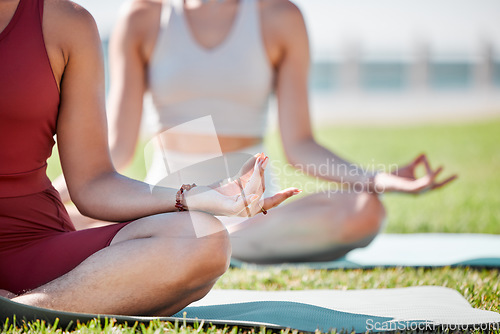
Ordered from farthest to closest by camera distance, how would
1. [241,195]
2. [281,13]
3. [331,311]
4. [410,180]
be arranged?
[281,13] < [410,180] < [331,311] < [241,195]

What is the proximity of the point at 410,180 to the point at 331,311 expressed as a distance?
0.90 m

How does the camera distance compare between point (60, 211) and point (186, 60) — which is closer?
point (60, 211)

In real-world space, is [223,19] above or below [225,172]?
above

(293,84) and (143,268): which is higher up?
(293,84)

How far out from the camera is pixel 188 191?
82.0 inches

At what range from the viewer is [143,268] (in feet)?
6.59

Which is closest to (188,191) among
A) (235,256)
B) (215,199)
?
(215,199)

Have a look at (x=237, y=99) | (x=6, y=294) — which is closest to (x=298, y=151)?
(x=237, y=99)

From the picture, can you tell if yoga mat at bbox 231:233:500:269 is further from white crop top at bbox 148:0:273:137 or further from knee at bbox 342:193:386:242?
white crop top at bbox 148:0:273:137

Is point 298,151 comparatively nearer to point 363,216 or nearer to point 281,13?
point 363,216

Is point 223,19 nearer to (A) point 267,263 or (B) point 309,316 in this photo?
(A) point 267,263

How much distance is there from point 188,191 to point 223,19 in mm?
1707

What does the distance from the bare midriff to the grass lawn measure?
0.60m

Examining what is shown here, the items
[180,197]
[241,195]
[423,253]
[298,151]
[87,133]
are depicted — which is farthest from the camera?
[423,253]
